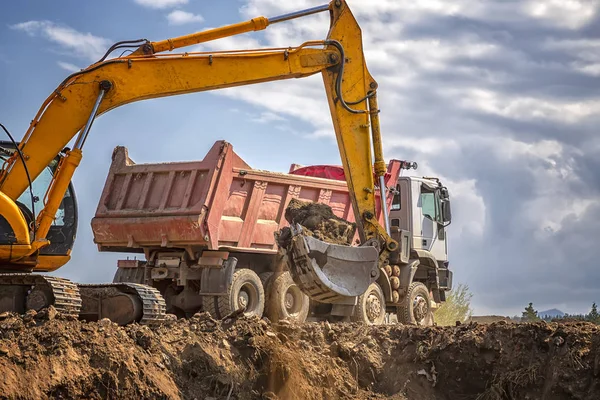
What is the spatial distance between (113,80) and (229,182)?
3.75 m

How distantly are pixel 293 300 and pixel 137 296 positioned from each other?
477 centimetres

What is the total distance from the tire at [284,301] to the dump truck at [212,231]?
2 cm

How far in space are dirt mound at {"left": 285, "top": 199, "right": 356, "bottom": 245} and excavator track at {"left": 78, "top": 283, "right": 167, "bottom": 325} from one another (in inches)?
88.7

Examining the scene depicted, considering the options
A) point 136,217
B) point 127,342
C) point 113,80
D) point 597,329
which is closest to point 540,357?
point 597,329

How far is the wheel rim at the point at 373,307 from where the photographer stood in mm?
15820

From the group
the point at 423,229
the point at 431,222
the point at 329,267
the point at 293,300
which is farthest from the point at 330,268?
the point at 431,222

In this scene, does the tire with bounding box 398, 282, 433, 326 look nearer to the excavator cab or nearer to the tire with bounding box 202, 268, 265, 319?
the tire with bounding box 202, 268, 265, 319

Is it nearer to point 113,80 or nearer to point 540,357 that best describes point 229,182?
point 113,80

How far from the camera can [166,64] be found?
1096 centimetres

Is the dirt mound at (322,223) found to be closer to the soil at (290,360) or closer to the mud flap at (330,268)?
the mud flap at (330,268)

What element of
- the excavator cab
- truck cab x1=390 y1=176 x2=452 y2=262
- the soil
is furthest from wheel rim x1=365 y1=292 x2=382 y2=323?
the excavator cab

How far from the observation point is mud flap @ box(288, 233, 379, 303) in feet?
33.9

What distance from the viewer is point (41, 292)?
9625 millimetres

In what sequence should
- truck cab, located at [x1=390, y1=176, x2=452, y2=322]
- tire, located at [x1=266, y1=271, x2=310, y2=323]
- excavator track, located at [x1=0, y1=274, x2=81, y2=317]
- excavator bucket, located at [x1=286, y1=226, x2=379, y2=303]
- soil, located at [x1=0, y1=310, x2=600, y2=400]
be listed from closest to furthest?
soil, located at [x1=0, y1=310, x2=600, y2=400]
excavator track, located at [x1=0, y1=274, x2=81, y2=317]
excavator bucket, located at [x1=286, y1=226, x2=379, y2=303]
tire, located at [x1=266, y1=271, x2=310, y2=323]
truck cab, located at [x1=390, y1=176, x2=452, y2=322]
